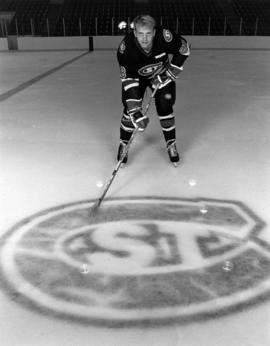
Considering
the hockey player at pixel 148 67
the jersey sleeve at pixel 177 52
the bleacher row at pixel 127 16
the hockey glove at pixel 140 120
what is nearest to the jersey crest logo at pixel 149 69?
the hockey player at pixel 148 67

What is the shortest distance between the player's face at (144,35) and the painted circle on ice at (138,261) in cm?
109

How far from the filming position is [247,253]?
78.7 inches

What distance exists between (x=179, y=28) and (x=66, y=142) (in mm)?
13862

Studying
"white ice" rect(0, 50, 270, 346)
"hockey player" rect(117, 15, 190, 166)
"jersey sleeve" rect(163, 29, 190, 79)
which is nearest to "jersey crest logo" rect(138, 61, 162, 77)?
"hockey player" rect(117, 15, 190, 166)

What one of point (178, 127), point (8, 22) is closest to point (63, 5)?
point (8, 22)

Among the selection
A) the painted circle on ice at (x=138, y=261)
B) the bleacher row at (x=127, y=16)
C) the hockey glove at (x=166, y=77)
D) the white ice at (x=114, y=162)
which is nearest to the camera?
the white ice at (x=114, y=162)

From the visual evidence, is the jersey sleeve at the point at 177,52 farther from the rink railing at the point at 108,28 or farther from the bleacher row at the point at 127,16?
the rink railing at the point at 108,28

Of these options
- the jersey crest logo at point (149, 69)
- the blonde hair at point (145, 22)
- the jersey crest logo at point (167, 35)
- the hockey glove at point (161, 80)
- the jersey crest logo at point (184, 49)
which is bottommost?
the hockey glove at point (161, 80)

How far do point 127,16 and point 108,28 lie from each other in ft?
4.98

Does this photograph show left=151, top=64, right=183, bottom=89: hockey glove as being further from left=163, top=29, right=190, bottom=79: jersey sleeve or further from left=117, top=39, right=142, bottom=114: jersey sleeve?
left=117, top=39, right=142, bottom=114: jersey sleeve

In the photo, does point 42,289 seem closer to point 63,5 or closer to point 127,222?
point 127,222

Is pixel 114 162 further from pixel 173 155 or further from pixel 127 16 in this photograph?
pixel 127 16

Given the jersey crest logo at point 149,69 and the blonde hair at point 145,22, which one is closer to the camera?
the blonde hair at point 145,22

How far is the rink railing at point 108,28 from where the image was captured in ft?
52.7
